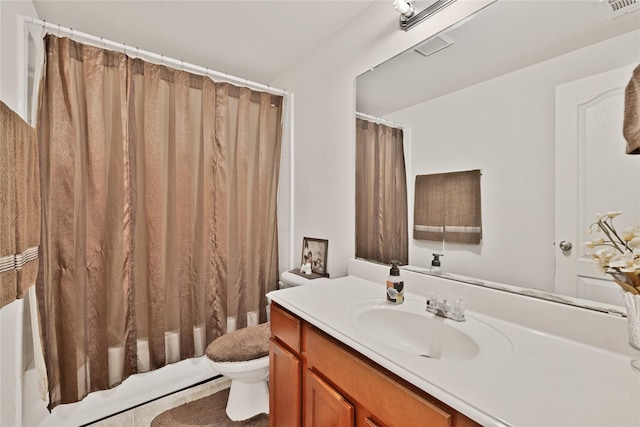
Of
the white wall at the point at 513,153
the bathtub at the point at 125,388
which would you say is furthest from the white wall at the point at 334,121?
the bathtub at the point at 125,388

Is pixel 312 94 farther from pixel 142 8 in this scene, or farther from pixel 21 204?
pixel 21 204

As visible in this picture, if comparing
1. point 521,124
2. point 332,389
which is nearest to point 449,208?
point 521,124

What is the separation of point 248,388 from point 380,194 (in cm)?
136

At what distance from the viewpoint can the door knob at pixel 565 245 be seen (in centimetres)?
89

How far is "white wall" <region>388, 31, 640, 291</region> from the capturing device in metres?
0.91

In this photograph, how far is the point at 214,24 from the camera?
1.69 meters

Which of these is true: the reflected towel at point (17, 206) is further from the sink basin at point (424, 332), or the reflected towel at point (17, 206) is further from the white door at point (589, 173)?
the white door at point (589, 173)

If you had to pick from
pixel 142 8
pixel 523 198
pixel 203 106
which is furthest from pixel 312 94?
pixel 523 198

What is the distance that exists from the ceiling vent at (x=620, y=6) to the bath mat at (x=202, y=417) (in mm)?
2242

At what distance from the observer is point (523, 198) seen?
0.98m

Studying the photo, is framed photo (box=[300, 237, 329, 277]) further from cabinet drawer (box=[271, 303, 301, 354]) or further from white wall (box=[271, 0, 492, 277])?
cabinet drawer (box=[271, 303, 301, 354])

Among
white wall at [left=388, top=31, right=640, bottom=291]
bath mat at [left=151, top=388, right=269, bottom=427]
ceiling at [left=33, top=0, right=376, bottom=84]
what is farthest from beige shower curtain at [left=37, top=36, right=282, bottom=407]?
white wall at [left=388, top=31, right=640, bottom=291]

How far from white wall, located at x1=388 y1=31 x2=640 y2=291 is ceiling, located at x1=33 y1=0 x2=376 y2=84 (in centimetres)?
93

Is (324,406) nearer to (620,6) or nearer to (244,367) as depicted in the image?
(244,367)
